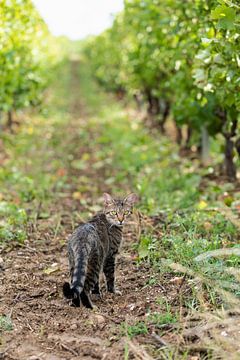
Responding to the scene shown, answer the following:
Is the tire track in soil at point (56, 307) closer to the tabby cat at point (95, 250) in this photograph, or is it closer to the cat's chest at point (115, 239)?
the tabby cat at point (95, 250)

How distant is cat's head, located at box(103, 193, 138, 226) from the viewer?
5406mm

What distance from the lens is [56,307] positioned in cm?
472

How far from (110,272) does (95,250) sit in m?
0.57

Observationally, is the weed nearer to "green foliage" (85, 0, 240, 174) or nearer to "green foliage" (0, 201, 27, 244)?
"green foliage" (0, 201, 27, 244)

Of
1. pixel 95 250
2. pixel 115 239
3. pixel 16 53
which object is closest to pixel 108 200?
pixel 115 239

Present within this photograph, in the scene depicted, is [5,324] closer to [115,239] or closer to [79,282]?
[79,282]

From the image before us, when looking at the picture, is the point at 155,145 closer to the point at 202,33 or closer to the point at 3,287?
the point at 202,33

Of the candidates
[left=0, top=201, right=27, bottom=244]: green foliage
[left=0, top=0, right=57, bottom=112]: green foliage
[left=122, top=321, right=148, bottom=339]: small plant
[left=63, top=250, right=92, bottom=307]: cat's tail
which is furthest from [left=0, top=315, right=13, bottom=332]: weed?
[left=0, top=0, right=57, bottom=112]: green foliage

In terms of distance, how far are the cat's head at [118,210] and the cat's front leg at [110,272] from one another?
37 cm

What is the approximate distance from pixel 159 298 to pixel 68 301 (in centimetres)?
83

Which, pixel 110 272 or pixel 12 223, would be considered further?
pixel 12 223

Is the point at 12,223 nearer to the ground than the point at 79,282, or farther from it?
farther from it

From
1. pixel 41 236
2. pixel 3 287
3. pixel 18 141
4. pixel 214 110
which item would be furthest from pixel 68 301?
pixel 18 141

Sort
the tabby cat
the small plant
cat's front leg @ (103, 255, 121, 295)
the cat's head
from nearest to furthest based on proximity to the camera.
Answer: the small plant
the tabby cat
cat's front leg @ (103, 255, 121, 295)
the cat's head
